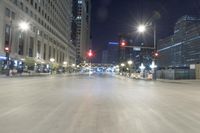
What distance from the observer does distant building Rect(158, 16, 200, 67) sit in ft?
454

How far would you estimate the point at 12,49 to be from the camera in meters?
70.7

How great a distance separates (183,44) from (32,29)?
3486 inches

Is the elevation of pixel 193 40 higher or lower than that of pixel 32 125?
higher

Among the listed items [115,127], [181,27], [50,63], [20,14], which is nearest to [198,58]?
[181,27]

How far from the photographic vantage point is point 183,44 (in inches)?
5955

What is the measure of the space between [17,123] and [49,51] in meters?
111

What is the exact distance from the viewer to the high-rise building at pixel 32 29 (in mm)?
66000

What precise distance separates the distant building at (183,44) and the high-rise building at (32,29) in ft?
202

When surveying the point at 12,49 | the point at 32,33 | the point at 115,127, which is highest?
the point at 32,33

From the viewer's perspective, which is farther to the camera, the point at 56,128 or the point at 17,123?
the point at 17,123

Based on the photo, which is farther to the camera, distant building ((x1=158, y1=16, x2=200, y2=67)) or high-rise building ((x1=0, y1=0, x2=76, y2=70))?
distant building ((x1=158, y1=16, x2=200, y2=67))

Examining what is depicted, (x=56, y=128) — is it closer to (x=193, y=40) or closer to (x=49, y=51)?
(x=49, y=51)

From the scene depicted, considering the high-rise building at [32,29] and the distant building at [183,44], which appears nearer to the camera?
the high-rise building at [32,29]

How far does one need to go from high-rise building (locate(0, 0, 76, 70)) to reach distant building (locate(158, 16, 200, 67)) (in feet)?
202
